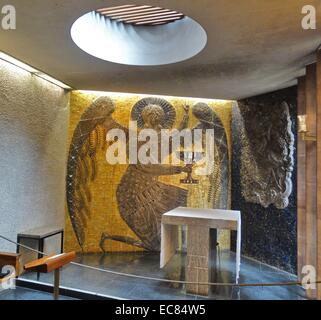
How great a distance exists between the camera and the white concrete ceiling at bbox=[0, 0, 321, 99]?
6.85 feet

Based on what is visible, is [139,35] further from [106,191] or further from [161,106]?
[106,191]

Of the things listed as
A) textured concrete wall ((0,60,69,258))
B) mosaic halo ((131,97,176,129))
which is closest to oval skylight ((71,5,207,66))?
textured concrete wall ((0,60,69,258))

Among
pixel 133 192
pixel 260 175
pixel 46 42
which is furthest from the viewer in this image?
pixel 133 192

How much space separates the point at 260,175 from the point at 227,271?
1605mm

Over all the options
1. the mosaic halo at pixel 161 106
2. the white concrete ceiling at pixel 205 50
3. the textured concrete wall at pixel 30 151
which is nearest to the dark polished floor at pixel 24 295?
the textured concrete wall at pixel 30 151

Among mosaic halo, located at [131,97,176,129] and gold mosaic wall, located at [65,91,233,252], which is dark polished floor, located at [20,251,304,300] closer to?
gold mosaic wall, located at [65,91,233,252]

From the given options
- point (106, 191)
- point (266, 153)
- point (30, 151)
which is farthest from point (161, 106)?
point (30, 151)

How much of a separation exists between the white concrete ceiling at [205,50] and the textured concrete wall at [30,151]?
14.4 inches

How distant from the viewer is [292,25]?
2.28 metres

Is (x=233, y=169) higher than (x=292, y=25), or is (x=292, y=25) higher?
(x=292, y=25)

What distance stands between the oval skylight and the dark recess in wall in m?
1.95

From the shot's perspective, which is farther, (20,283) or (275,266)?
(275,266)

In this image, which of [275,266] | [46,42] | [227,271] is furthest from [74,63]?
[275,266]
